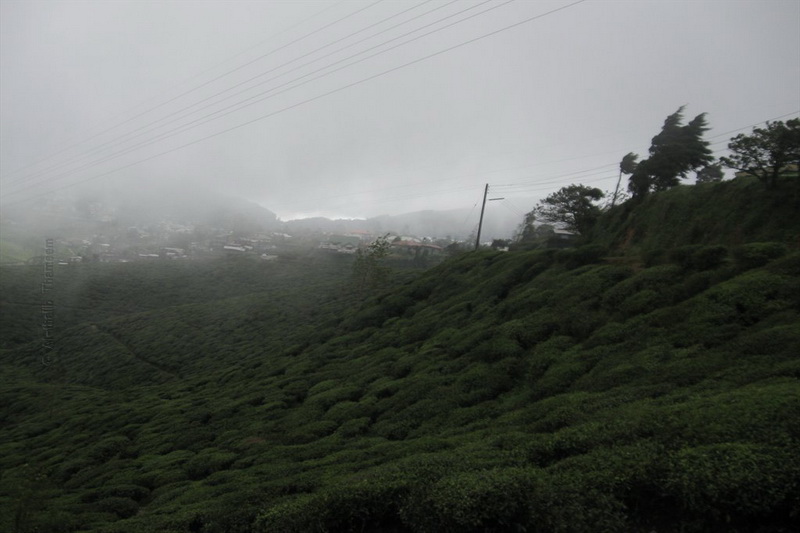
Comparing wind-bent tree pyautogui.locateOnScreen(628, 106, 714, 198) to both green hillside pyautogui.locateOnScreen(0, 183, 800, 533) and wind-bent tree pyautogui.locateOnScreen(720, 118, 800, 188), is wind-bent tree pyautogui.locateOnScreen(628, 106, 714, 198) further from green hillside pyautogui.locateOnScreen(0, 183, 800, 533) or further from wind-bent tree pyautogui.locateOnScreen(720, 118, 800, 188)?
wind-bent tree pyautogui.locateOnScreen(720, 118, 800, 188)

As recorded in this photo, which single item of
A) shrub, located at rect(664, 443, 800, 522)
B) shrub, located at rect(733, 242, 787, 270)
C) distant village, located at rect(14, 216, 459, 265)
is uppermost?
distant village, located at rect(14, 216, 459, 265)

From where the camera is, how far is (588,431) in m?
7.67

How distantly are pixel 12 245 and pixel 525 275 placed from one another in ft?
301

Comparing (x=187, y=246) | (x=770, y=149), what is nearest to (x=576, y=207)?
(x=770, y=149)

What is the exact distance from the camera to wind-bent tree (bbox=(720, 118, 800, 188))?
16.9 metres

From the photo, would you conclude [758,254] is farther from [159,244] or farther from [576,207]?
[159,244]

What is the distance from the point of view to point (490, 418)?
38.6 feet

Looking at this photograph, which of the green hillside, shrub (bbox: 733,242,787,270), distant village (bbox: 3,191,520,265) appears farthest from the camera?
distant village (bbox: 3,191,520,265)

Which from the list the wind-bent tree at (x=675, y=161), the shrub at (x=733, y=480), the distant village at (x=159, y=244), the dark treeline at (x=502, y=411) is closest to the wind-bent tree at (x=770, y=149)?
the dark treeline at (x=502, y=411)

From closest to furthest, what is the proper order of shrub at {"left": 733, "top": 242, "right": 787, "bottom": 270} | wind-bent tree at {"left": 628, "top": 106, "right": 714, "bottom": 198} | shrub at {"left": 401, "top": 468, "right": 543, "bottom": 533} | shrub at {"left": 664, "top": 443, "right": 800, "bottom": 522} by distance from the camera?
shrub at {"left": 664, "top": 443, "right": 800, "bottom": 522} → shrub at {"left": 401, "top": 468, "right": 543, "bottom": 533} → shrub at {"left": 733, "top": 242, "right": 787, "bottom": 270} → wind-bent tree at {"left": 628, "top": 106, "right": 714, "bottom": 198}

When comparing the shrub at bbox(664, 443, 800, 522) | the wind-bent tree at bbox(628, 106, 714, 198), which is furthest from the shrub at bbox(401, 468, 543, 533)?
the wind-bent tree at bbox(628, 106, 714, 198)

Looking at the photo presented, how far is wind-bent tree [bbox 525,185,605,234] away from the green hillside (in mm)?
2644

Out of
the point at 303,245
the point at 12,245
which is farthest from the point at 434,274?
the point at 303,245

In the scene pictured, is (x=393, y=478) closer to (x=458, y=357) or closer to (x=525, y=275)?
(x=458, y=357)
